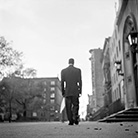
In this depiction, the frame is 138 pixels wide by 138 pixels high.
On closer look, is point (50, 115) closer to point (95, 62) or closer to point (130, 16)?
point (95, 62)

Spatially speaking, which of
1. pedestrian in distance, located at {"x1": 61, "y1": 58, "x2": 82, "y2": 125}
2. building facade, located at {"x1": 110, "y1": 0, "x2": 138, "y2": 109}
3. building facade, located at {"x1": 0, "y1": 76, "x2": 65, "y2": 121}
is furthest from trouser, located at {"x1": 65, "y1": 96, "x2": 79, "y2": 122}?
building facade, located at {"x1": 0, "y1": 76, "x2": 65, "y2": 121}

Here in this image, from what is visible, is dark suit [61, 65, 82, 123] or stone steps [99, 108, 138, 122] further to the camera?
stone steps [99, 108, 138, 122]

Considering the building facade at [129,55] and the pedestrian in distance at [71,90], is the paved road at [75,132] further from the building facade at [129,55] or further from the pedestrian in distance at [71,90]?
the building facade at [129,55]

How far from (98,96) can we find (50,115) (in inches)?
1214

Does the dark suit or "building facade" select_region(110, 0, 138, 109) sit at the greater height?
"building facade" select_region(110, 0, 138, 109)

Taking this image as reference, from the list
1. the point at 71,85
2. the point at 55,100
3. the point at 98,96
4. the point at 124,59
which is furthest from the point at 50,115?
the point at 71,85

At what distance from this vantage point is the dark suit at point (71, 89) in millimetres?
8258

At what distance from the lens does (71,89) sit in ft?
27.3

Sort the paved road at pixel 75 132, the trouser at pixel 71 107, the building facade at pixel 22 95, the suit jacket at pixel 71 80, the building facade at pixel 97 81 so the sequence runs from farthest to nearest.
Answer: the building facade at pixel 97 81
the building facade at pixel 22 95
the suit jacket at pixel 71 80
the trouser at pixel 71 107
the paved road at pixel 75 132

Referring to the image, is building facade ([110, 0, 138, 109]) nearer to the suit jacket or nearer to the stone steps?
the stone steps

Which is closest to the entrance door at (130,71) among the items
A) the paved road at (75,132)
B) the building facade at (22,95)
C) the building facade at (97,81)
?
the paved road at (75,132)

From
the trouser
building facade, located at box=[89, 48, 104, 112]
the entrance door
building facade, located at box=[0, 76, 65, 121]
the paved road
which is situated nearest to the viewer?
the paved road

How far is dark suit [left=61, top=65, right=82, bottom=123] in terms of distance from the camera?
8258mm

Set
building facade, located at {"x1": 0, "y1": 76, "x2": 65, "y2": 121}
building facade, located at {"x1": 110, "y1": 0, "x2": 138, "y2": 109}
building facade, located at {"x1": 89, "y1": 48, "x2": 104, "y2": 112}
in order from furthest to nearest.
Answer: building facade, located at {"x1": 89, "y1": 48, "x2": 104, "y2": 112}, building facade, located at {"x1": 0, "y1": 76, "x2": 65, "y2": 121}, building facade, located at {"x1": 110, "y1": 0, "x2": 138, "y2": 109}
